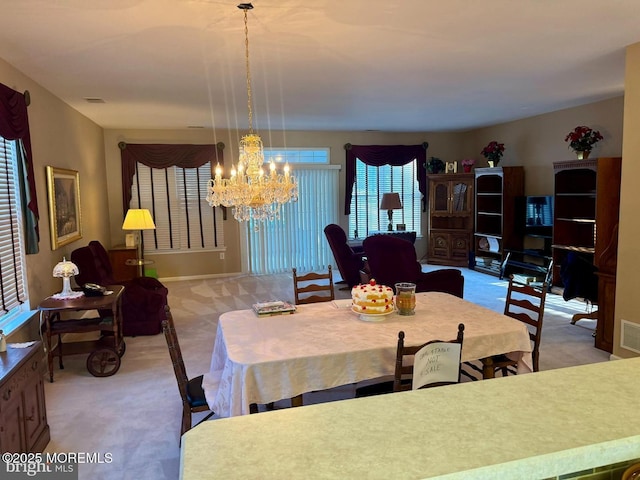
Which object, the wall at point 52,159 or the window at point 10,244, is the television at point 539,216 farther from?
the window at point 10,244

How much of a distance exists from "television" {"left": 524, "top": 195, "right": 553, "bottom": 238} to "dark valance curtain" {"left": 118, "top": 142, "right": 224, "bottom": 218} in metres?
5.21

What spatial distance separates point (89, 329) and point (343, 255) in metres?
3.44

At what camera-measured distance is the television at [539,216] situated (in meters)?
6.77

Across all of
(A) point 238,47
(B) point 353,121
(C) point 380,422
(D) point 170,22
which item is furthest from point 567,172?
(C) point 380,422

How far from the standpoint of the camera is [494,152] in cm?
775

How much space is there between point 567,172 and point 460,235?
8.47 feet

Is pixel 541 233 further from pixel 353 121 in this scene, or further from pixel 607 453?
pixel 607 453

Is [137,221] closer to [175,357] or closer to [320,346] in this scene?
[175,357]

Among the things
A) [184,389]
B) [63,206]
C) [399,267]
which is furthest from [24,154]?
[399,267]

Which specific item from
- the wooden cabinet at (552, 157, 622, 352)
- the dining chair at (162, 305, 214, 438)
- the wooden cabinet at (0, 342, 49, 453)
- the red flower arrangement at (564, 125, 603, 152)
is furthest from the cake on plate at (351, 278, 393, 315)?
the red flower arrangement at (564, 125, 603, 152)

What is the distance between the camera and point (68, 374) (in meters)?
3.93

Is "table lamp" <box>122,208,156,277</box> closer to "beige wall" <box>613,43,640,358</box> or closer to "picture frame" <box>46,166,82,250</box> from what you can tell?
"picture frame" <box>46,166,82,250</box>

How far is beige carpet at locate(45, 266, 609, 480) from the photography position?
2.68 meters

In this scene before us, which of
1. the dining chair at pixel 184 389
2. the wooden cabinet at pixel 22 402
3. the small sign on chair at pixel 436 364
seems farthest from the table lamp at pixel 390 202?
the wooden cabinet at pixel 22 402
